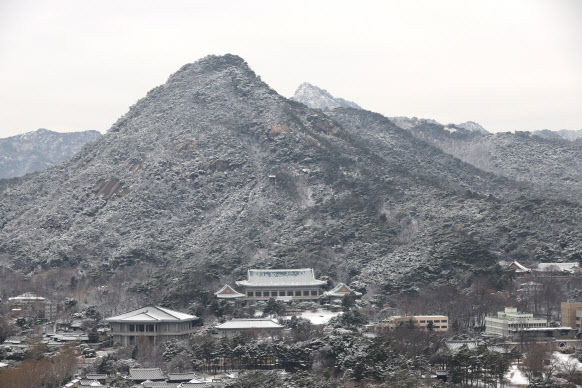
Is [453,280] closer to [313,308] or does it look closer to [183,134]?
[313,308]

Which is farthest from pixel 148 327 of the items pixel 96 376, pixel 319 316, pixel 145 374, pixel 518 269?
pixel 518 269

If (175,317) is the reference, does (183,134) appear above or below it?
above

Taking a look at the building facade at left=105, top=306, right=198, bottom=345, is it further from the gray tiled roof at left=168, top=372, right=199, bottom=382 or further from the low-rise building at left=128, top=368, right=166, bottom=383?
the gray tiled roof at left=168, top=372, right=199, bottom=382

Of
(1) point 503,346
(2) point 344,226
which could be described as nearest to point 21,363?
(1) point 503,346

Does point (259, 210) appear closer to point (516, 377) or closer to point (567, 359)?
point (567, 359)

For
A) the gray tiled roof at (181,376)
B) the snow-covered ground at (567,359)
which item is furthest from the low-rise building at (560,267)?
the gray tiled roof at (181,376)

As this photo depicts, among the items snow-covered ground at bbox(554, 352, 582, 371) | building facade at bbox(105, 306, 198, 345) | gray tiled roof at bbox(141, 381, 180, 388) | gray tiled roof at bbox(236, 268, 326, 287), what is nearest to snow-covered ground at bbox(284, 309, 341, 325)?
gray tiled roof at bbox(236, 268, 326, 287)

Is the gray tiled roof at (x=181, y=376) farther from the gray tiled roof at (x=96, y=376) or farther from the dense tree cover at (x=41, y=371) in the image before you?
the dense tree cover at (x=41, y=371)

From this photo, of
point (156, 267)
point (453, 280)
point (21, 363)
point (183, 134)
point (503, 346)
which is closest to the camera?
point (21, 363)
